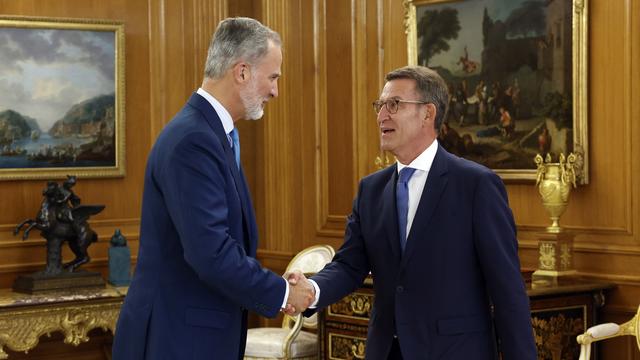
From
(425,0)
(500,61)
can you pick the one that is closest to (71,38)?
(425,0)

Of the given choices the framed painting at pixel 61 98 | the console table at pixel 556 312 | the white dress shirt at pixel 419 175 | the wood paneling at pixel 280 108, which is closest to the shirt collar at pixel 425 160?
the white dress shirt at pixel 419 175

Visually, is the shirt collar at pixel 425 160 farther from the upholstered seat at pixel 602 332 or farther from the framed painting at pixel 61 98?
the framed painting at pixel 61 98

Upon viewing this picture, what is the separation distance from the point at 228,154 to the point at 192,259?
0.40m

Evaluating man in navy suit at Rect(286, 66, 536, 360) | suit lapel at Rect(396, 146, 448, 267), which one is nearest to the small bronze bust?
man in navy suit at Rect(286, 66, 536, 360)

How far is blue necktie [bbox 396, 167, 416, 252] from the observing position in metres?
3.39

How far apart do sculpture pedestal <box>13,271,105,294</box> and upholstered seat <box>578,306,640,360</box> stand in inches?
136

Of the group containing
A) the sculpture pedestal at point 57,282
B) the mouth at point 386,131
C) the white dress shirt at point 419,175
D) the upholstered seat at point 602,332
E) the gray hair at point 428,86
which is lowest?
the upholstered seat at point 602,332

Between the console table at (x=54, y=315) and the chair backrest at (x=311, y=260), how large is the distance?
123 cm

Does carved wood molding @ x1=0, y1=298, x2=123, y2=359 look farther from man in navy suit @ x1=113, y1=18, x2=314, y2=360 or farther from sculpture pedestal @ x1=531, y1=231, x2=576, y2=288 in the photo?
man in navy suit @ x1=113, y1=18, x2=314, y2=360

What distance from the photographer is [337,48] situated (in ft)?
23.6

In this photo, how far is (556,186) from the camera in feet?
18.0

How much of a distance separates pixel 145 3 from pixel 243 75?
437 centimetres

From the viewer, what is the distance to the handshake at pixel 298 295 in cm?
350

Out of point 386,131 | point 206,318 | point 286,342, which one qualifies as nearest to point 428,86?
point 386,131
